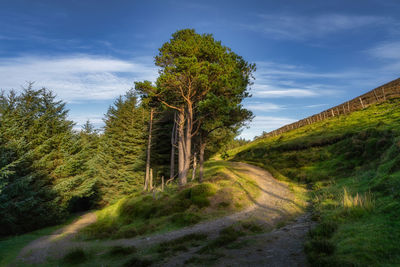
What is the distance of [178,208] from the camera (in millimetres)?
16984

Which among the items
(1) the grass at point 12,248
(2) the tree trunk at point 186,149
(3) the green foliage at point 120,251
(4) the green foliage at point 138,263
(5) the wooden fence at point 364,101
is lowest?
(1) the grass at point 12,248

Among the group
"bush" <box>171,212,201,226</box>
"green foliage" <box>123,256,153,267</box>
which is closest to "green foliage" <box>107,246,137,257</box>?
"green foliage" <box>123,256,153,267</box>

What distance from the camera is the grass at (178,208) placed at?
48.9 feet

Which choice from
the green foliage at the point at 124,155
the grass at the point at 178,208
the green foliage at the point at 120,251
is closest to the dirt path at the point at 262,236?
the grass at the point at 178,208

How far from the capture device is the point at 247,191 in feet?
62.6

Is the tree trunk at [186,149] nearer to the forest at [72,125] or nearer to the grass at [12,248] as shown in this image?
the forest at [72,125]

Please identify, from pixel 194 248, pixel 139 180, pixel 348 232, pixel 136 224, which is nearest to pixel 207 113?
pixel 136 224

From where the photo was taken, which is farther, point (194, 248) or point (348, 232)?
point (194, 248)

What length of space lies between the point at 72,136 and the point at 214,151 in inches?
743

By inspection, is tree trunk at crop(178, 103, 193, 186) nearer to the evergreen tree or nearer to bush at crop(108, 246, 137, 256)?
bush at crop(108, 246, 137, 256)

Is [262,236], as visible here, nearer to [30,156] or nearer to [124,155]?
[30,156]

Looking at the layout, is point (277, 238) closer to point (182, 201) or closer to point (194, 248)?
point (194, 248)

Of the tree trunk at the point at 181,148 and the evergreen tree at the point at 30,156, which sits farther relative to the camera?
the tree trunk at the point at 181,148

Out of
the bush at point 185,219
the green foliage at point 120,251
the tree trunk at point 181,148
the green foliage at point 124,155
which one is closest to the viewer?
the green foliage at point 120,251
